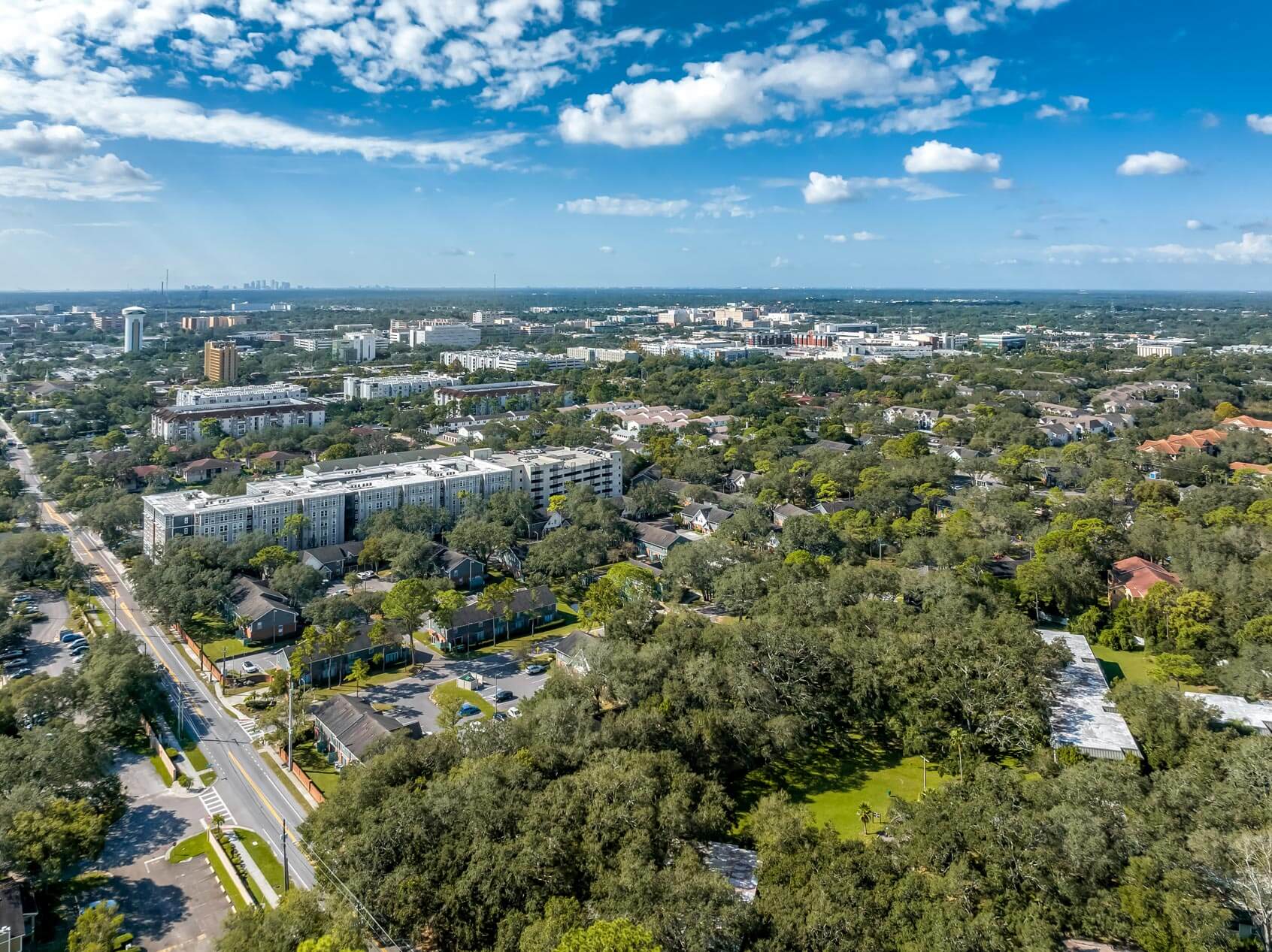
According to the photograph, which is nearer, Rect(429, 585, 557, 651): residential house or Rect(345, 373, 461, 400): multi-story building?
Rect(429, 585, 557, 651): residential house

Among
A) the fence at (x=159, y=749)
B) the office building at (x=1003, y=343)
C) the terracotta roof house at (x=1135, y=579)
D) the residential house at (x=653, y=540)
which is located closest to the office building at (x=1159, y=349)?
the office building at (x=1003, y=343)

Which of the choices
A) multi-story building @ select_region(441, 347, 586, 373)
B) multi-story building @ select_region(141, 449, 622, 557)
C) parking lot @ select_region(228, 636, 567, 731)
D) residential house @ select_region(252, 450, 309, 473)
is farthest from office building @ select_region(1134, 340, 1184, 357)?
parking lot @ select_region(228, 636, 567, 731)

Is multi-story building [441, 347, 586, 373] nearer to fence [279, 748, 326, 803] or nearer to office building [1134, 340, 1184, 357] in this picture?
fence [279, 748, 326, 803]

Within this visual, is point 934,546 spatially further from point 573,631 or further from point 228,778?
point 228,778

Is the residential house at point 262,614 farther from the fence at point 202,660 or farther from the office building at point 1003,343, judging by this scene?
the office building at point 1003,343

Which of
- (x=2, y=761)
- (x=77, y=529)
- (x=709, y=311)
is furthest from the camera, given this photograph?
(x=709, y=311)

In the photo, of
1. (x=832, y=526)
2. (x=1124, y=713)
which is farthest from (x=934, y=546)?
(x=1124, y=713)
